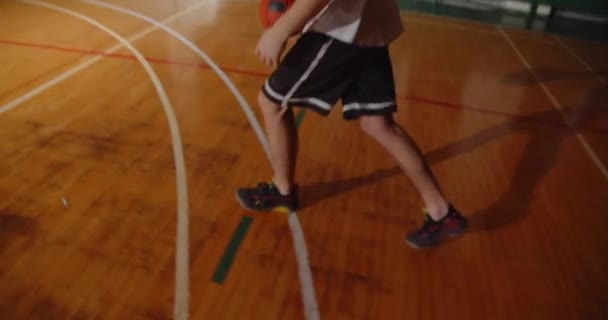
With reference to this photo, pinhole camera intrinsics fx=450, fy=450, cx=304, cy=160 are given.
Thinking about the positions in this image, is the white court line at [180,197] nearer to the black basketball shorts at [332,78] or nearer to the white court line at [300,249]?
the white court line at [300,249]

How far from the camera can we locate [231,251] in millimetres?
1936

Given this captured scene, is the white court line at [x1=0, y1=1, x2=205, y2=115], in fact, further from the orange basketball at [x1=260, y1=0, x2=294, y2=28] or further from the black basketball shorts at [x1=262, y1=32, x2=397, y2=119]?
the black basketball shorts at [x1=262, y1=32, x2=397, y2=119]

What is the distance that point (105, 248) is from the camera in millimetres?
1896

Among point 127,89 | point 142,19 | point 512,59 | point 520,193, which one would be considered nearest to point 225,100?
point 127,89

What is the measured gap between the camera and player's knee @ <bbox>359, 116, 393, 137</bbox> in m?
1.79

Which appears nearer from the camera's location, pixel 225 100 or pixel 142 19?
pixel 225 100

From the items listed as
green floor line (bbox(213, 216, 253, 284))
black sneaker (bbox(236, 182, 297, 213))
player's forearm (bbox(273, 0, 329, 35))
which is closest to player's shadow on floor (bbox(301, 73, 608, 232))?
black sneaker (bbox(236, 182, 297, 213))

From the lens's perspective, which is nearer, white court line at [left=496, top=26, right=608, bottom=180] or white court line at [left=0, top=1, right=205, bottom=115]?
white court line at [left=496, top=26, right=608, bottom=180]

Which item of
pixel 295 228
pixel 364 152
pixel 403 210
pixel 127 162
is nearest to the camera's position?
pixel 295 228

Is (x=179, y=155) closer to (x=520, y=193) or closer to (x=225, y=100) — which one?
(x=225, y=100)

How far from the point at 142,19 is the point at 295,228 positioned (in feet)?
13.3

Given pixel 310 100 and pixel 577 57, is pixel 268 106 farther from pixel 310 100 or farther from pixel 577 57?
pixel 577 57

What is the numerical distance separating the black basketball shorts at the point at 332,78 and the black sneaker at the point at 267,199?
546mm

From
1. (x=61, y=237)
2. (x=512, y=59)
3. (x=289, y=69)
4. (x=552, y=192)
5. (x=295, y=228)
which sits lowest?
(x=512, y=59)
